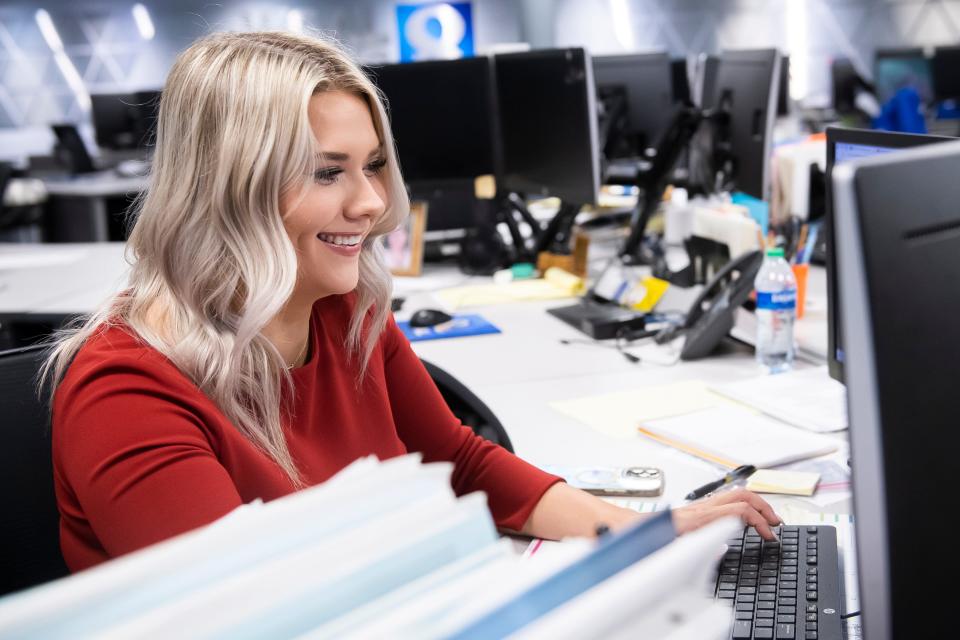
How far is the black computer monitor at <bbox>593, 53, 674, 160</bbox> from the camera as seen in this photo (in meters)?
3.62

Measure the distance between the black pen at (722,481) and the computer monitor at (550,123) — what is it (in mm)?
1495

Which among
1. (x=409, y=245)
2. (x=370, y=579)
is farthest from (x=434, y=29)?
(x=370, y=579)

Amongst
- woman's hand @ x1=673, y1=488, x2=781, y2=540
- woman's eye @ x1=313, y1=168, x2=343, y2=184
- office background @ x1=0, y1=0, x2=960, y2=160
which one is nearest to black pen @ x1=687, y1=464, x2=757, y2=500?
woman's hand @ x1=673, y1=488, x2=781, y2=540

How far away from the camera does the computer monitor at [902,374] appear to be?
62cm

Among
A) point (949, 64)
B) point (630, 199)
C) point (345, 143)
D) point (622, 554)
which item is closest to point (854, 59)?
point (949, 64)

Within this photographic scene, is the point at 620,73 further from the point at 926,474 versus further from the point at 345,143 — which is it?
the point at 926,474

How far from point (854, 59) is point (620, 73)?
20.9 feet

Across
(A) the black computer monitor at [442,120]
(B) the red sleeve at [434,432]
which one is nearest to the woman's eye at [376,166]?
(B) the red sleeve at [434,432]

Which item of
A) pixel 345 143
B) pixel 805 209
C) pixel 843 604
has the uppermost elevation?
pixel 345 143

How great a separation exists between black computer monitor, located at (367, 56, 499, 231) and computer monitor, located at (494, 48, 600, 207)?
0.20 feet

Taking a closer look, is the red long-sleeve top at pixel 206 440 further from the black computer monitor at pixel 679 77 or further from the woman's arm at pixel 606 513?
the black computer monitor at pixel 679 77

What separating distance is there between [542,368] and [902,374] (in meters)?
1.50

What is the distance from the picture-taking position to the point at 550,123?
9.79 feet

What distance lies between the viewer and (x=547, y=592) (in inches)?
16.7
